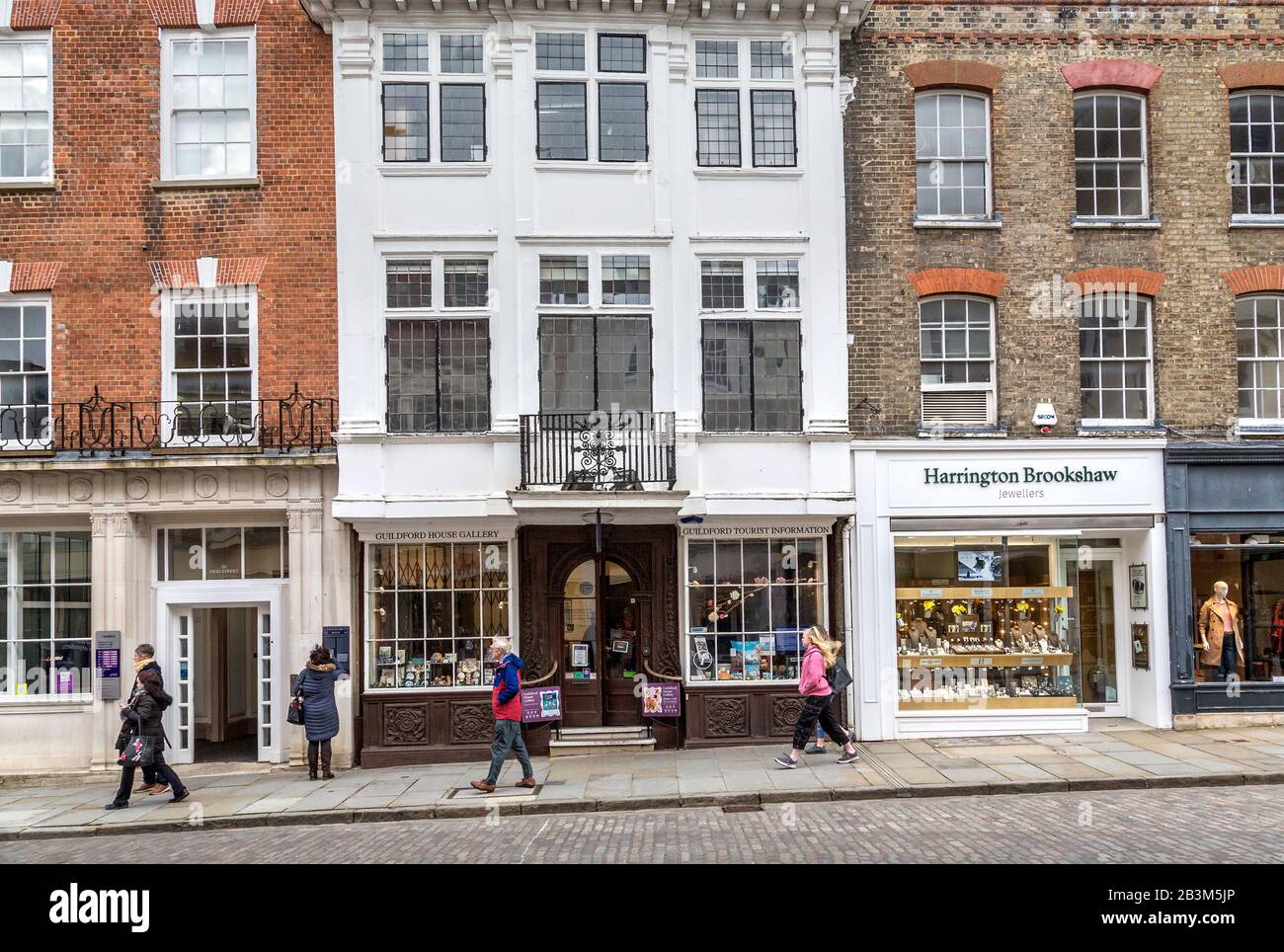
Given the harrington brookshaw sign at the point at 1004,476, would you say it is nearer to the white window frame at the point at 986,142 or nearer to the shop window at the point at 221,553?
the white window frame at the point at 986,142

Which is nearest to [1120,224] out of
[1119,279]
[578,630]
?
[1119,279]

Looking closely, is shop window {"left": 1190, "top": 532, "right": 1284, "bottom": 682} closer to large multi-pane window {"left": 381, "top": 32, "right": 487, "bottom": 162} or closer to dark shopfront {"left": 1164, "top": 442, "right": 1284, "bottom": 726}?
dark shopfront {"left": 1164, "top": 442, "right": 1284, "bottom": 726}

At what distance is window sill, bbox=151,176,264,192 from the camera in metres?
15.8

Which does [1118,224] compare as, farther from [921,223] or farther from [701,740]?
[701,740]

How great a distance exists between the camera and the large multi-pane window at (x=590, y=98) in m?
15.9

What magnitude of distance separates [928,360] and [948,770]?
587 cm

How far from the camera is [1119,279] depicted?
16.4 m

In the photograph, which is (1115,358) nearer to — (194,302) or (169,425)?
(194,302)

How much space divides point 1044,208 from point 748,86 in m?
4.61

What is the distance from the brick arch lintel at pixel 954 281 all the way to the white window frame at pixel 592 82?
4193mm

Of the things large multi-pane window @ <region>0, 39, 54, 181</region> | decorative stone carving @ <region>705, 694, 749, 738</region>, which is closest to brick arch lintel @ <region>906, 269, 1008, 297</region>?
decorative stone carving @ <region>705, 694, 749, 738</region>

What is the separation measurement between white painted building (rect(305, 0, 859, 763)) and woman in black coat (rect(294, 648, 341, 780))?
0.88 meters

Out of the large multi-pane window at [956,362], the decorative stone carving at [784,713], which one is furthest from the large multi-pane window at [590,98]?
the decorative stone carving at [784,713]

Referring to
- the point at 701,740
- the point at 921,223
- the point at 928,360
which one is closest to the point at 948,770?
the point at 701,740
